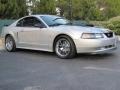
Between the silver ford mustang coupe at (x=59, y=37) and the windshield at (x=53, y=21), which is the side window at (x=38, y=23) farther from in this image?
the windshield at (x=53, y=21)

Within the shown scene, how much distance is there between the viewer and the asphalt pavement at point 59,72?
605cm

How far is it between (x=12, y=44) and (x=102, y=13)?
998 inches

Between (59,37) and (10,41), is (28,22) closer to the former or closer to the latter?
(10,41)

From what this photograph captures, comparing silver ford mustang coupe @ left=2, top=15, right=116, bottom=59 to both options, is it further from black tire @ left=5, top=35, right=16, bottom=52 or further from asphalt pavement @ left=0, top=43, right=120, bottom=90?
asphalt pavement @ left=0, top=43, right=120, bottom=90

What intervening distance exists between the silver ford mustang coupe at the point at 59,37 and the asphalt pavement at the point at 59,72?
0.32m

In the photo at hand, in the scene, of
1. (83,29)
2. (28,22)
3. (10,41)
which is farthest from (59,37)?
(10,41)

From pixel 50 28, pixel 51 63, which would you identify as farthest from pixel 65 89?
pixel 50 28

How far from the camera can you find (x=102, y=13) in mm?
35250

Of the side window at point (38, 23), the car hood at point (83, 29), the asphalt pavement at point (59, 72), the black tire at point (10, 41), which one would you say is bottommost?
the asphalt pavement at point (59, 72)

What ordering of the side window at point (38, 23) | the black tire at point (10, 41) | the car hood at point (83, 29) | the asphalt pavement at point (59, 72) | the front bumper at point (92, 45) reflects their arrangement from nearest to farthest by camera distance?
1. the asphalt pavement at point (59, 72)
2. the front bumper at point (92, 45)
3. the car hood at point (83, 29)
4. the side window at point (38, 23)
5. the black tire at point (10, 41)

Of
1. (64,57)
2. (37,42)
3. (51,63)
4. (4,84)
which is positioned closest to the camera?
(4,84)

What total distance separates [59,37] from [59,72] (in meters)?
2.26

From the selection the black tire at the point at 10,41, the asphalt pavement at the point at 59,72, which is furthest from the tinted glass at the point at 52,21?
the black tire at the point at 10,41

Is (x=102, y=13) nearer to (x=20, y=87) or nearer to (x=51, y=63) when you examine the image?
(x=51, y=63)
